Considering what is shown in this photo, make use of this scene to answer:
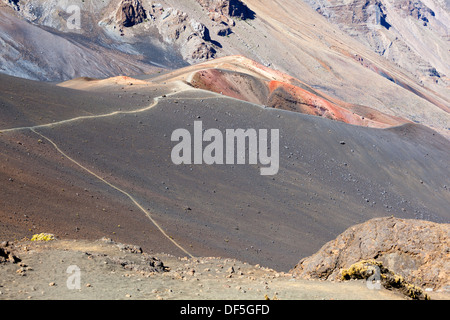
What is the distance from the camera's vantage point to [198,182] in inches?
809

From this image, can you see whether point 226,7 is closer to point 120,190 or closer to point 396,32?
point 120,190

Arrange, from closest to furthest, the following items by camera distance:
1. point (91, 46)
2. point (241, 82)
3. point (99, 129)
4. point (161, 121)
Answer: point (99, 129) < point (161, 121) < point (241, 82) < point (91, 46)

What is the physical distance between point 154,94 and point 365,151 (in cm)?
1234

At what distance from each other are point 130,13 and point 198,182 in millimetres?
51578

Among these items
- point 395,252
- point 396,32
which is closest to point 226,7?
point 396,32

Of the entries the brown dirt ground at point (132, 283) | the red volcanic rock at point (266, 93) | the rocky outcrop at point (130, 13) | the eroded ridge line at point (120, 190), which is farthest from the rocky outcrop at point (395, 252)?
the rocky outcrop at point (130, 13)

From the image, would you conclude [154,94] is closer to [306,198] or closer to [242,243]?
[306,198]

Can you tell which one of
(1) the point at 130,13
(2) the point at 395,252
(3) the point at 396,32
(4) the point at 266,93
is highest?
(3) the point at 396,32

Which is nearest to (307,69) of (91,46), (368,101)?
(368,101)

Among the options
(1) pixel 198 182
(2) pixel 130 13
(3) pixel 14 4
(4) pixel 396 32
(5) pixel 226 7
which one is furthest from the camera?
(4) pixel 396 32

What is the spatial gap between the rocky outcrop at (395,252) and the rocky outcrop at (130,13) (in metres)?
61.5

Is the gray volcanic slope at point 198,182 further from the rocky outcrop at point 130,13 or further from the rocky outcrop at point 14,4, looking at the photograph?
the rocky outcrop at point 14,4

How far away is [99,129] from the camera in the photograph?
21.5 meters

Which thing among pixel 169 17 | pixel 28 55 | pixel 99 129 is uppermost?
pixel 169 17
